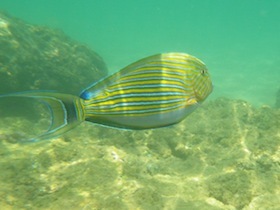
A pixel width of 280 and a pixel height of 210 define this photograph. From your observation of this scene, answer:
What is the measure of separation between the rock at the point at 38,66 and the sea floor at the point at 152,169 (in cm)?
205

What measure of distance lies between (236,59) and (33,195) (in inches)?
1002

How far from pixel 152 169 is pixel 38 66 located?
544 centimetres

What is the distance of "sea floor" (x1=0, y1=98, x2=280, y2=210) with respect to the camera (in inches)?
142

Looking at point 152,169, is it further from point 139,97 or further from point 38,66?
point 38,66

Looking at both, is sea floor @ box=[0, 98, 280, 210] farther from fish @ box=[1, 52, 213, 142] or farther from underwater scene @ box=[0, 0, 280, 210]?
fish @ box=[1, 52, 213, 142]

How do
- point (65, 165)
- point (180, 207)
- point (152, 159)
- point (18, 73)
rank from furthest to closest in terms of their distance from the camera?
point (18, 73)
point (152, 159)
point (65, 165)
point (180, 207)

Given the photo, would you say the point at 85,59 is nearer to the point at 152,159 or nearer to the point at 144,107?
the point at 152,159

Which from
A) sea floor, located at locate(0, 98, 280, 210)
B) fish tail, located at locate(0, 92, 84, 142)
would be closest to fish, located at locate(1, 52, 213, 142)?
fish tail, located at locate(0, 92, 84, 142)

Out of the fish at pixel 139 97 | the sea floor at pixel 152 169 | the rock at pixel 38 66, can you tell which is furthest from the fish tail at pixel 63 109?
the rock at pixel 38 66

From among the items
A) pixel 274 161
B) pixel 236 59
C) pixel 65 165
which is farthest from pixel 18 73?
pixel 236 59

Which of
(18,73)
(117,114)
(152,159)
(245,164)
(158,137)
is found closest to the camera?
(117,114)

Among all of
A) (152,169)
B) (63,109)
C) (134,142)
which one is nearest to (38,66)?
(134,142)

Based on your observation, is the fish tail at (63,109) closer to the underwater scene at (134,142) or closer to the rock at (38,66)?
the underwater scene at (134,142)

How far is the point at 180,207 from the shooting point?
354 cm
